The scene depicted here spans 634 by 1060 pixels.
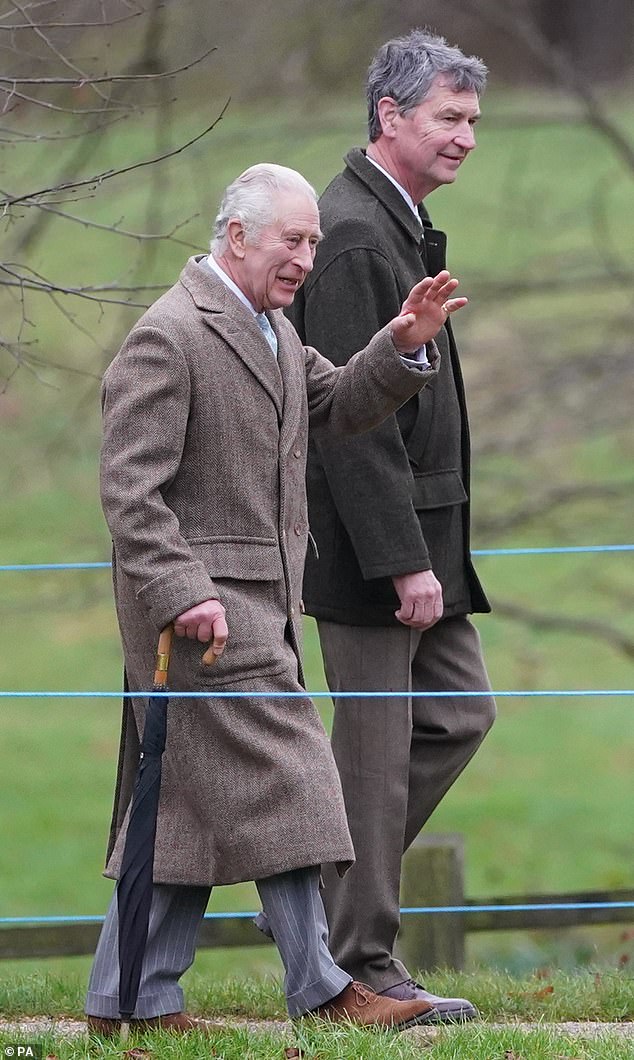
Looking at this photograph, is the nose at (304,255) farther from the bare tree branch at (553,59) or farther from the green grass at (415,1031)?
the bare tree branch at (553,59)

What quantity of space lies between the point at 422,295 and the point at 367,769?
1130mm

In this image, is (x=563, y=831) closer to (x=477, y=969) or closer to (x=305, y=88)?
(x=305, y=88)

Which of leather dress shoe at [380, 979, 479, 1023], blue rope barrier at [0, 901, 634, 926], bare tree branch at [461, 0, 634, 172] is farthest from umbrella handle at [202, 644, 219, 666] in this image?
bare tree branch at [461, 0, 634, 172]

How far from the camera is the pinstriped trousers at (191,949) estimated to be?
3652 millimetres

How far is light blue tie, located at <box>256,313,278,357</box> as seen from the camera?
12.4 feet

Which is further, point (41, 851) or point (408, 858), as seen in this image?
point (41, 851)

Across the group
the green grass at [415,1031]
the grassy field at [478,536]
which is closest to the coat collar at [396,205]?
the grassy field at [478,536]

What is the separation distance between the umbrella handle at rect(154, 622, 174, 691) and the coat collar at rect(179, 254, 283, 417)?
21.5 inches

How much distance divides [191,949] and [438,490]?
121cm

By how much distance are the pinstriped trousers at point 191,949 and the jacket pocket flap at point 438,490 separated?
958 millimetres

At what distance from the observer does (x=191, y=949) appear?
148 inches

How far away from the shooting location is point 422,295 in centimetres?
376

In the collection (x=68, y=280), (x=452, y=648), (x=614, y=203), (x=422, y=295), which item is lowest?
(x=452, y=648)

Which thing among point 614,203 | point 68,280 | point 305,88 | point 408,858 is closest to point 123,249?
point 68,280
